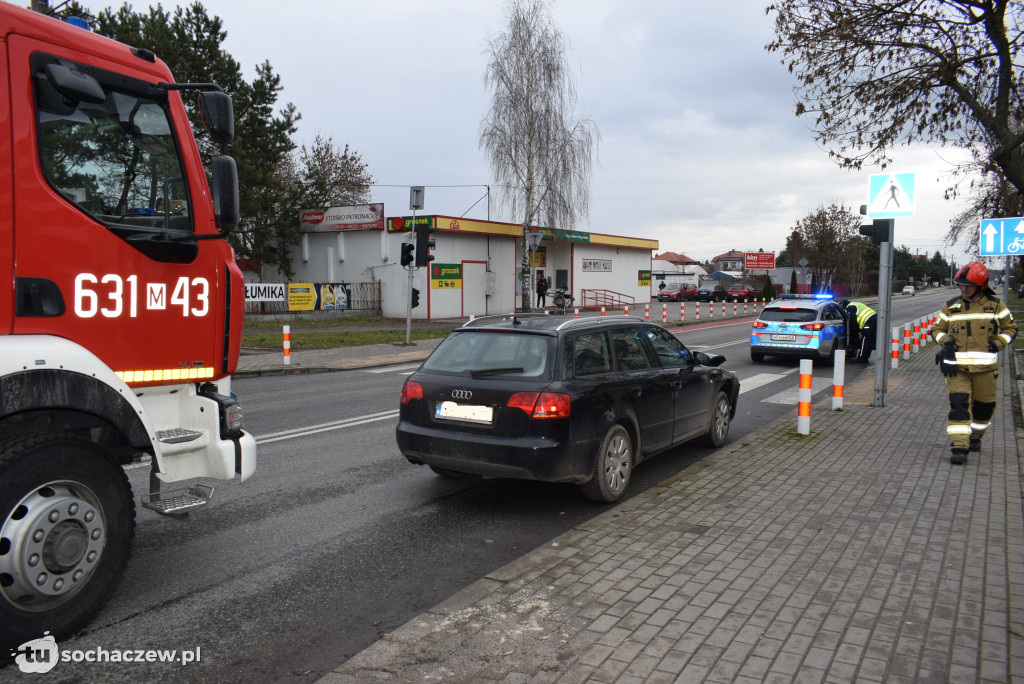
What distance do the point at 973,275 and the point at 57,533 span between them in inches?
298

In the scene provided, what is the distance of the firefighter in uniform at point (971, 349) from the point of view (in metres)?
7.07

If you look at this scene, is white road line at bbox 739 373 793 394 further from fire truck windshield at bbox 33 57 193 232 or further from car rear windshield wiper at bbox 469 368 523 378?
fire truck windshield at bbox 33 57 193 232

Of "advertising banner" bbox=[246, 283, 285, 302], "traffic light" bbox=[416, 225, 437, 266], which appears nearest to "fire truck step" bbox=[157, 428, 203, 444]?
"traffic light" bbox=[416, 225, 437, 266]

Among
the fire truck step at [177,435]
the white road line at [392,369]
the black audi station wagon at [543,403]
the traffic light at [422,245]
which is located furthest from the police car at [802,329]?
the fire truck step at [177,435]

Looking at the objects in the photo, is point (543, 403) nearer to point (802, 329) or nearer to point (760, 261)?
point (802, 329)

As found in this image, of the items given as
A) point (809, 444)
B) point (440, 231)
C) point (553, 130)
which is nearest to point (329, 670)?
point (809, 444)

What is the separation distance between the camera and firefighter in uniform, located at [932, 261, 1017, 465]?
7074 millimetres

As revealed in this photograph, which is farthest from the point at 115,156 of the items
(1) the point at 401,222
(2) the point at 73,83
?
(1) the point at 401,222

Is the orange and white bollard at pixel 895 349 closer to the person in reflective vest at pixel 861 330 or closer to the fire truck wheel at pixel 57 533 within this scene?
the person in reflective vest at pixel 861 330

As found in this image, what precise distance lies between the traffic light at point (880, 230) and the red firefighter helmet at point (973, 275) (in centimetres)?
318

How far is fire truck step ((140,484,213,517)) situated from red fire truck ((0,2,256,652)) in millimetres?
12

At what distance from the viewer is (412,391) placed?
19.7 feet

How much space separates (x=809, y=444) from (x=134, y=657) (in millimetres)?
6784

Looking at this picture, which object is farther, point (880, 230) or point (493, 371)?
point (880, 230)
